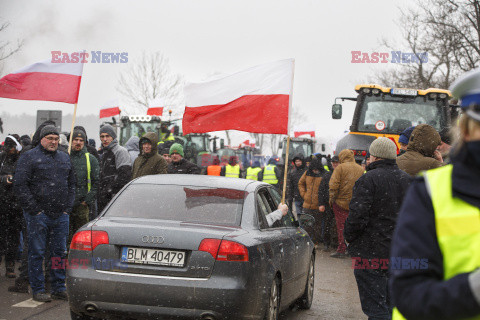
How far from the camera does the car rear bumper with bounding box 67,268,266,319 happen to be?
4.94 meters

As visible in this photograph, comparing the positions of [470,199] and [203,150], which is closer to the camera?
[470,199]

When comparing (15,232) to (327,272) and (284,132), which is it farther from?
(327,272)

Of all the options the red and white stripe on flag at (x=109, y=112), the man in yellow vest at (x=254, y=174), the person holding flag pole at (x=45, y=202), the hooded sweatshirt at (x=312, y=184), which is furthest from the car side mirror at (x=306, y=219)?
the red and white stripe on flag at (x=109, y=112)

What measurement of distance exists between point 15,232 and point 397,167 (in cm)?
599

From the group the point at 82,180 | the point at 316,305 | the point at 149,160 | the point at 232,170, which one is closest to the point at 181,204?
the point at 316,305

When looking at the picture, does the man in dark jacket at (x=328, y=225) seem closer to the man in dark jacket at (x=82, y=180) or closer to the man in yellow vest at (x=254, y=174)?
the man in yellow vest at (x=254, y=174)

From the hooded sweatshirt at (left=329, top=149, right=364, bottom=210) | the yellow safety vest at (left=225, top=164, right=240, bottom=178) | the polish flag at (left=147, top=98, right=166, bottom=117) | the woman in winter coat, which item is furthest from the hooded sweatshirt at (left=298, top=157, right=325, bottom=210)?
the polish flag at (left=147, top=98, right=166, bottom=117)

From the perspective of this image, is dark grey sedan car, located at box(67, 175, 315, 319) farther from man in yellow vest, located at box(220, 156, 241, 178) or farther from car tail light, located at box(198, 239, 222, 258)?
man in yellow vest, located at box(220, 156, 241, 178)

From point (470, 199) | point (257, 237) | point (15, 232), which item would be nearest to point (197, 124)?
point (15, 232)

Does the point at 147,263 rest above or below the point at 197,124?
below

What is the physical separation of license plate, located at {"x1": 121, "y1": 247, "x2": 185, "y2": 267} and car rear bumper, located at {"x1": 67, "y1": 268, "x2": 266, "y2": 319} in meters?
0.11

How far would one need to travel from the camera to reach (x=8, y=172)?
29.2 feet

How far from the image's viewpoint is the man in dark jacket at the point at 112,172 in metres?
9.65

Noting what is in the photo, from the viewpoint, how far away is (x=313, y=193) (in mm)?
13727
